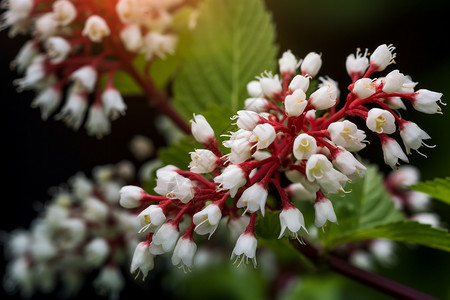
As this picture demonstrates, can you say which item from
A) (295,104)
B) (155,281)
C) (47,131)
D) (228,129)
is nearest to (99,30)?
(228,129)

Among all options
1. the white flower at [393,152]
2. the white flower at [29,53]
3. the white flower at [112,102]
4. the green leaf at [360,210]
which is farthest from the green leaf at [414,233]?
the white flower at [29,53]

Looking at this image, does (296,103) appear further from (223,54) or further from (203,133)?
(223,54)

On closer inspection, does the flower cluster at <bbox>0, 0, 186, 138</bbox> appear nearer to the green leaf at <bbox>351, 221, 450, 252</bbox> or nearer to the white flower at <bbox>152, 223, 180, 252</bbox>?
the white flower at <bbox>152, 223, 180, 252</bbox>

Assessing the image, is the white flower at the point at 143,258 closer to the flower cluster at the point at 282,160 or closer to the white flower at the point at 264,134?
the flower cluster at the point at 282,160

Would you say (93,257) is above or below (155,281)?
above

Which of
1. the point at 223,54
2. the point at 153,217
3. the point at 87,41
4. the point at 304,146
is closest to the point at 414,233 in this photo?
the point at 304,146

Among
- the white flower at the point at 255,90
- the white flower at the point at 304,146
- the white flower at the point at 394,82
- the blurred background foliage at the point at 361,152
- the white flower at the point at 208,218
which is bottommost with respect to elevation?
the blurred background foliage at the point at 361,152

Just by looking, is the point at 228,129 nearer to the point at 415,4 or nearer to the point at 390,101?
the point at 390,101
